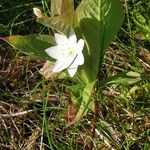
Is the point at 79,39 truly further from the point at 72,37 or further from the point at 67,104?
the point at 67,104

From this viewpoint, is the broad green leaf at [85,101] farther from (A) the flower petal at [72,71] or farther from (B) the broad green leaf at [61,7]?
(B) the broad green leaf at [61,7]

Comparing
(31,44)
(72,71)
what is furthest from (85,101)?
(31,44)

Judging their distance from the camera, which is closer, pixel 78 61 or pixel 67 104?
pixel 78 61

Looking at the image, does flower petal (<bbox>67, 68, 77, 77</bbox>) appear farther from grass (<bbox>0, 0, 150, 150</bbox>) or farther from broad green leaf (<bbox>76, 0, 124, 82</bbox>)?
grass (<bbox>0, 0, 150, 150</bbox>)

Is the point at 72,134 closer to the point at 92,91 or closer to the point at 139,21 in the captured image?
the point at 92,91

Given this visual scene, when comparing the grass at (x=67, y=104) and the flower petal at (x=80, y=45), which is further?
the grass at (x=67, y=104)

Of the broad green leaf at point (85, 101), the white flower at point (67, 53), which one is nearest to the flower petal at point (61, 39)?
the white flower at point (67, 53)

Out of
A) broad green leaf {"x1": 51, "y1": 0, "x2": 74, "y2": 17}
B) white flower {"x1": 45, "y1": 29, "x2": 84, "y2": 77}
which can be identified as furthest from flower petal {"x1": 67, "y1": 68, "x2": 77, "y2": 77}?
broad green leaf {"x1": 51, "y1": 0, "x2": 74, "y2": 17}
